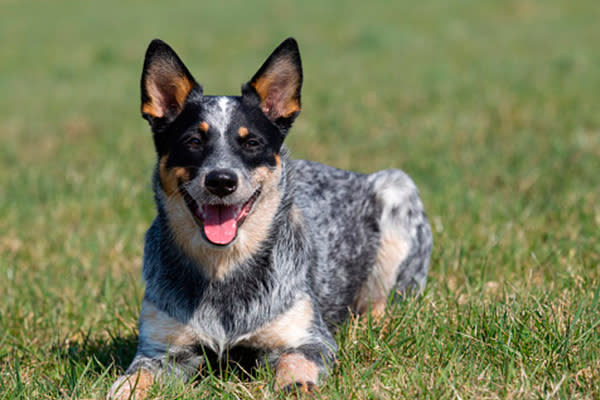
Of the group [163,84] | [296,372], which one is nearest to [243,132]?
[163,84]

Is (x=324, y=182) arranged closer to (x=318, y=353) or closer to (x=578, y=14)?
(x=318, y=353)

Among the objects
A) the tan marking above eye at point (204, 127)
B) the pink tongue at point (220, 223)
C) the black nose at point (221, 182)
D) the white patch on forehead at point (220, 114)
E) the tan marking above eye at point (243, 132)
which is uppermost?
the white patch on forehead at point (220, 114)

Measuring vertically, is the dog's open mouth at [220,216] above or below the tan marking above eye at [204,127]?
below

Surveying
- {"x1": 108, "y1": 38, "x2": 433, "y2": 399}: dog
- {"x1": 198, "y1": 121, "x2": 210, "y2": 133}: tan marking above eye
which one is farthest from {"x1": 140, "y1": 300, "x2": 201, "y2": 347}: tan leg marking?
{"x1": 198, "y1": 121, "x2": 210, "y2": 133}: tan marking above eye

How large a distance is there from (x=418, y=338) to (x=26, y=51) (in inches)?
771

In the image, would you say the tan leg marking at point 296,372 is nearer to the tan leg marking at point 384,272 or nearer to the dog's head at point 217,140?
the dog's head at point 217,140

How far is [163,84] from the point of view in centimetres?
425

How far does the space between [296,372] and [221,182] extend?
1.03 meters

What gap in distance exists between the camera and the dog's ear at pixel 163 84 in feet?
13.6

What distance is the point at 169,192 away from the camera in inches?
161

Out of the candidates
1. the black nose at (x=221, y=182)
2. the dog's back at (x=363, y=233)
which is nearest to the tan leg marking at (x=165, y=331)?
the black nose at (x=221, y=182)

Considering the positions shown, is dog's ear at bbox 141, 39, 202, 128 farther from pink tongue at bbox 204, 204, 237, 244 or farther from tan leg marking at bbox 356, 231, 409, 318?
tan leg marking at bbox 356, 231, 409, 318

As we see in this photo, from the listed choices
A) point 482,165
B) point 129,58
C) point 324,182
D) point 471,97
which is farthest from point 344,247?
point 129,58

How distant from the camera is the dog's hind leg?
5.21 metres
